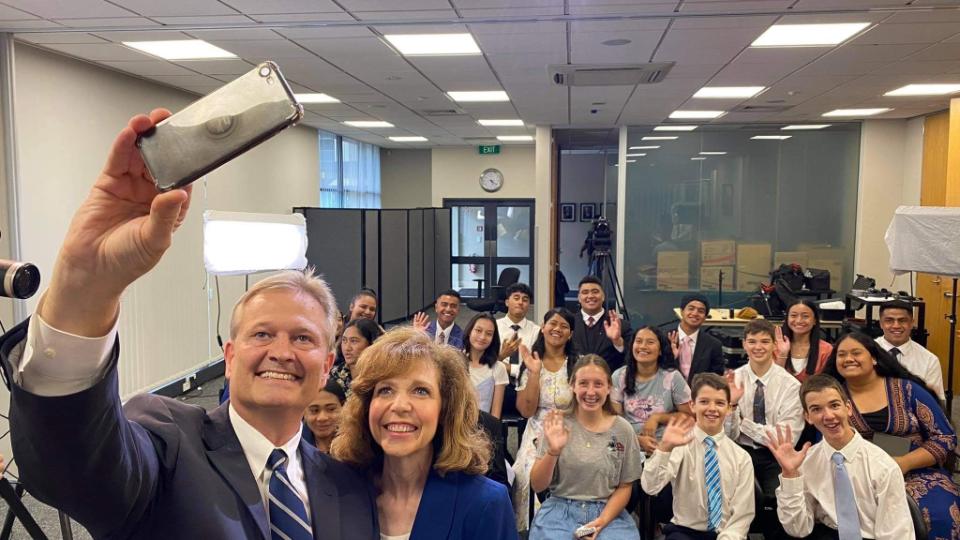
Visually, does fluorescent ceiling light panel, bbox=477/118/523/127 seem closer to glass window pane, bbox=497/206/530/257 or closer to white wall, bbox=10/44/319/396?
white wall, bbox=10/44/319/396

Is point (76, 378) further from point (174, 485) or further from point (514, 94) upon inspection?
point (514, 94)

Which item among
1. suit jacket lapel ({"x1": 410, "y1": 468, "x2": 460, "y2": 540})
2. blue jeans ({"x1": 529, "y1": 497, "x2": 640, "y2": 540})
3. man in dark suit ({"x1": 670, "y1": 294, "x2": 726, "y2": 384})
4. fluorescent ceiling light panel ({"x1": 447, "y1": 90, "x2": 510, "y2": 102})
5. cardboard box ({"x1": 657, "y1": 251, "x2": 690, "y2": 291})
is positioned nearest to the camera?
suit jacket lapel ({"x1": 410, "y1": 468, "x2": 460, "y2": 540})

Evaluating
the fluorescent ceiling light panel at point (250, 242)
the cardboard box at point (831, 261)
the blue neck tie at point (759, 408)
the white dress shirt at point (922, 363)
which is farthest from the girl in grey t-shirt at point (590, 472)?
the cardboard box at point (831, 261)

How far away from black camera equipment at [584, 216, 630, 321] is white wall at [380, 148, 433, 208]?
14.7ft

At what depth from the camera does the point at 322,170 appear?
388 inches

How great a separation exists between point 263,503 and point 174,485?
0.14 m

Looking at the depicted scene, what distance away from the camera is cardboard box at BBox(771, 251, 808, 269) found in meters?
8.52

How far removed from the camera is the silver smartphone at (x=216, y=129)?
23.8 inches

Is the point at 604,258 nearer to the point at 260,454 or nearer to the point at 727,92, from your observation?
the point at 727,92

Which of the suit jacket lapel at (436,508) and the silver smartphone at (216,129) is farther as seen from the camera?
the suit jacket lapel at (436,508)

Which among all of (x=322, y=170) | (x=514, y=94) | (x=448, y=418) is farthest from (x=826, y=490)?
(x=322, y=170)

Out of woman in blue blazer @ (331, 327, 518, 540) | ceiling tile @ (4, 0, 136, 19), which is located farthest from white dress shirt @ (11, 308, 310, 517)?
ceiling tile @ (4, 0, 136, 19)

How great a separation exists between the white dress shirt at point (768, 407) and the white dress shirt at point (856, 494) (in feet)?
2.08

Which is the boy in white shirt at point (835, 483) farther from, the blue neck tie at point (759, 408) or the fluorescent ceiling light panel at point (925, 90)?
the fluorescent ceiling light panel at point (925, 90)
